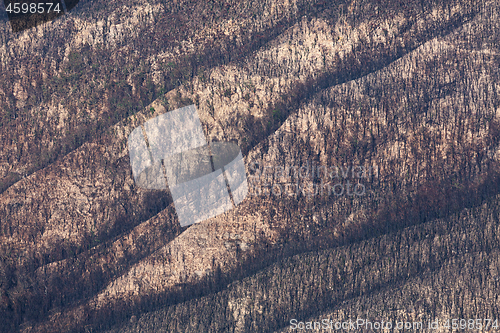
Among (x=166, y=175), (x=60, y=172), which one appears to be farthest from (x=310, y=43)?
(x=60, y=172)

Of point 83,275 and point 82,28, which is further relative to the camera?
point 82,28

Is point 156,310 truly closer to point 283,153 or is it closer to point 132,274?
point 132,274

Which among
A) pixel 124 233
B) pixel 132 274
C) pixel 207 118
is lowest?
pixel 132 274

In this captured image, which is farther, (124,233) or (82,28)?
(82,28)

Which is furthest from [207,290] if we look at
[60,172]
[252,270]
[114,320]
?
[60,172]

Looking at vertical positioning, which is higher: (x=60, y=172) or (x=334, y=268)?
(x=60, y=172)

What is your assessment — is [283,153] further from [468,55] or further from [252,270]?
[468,55]
